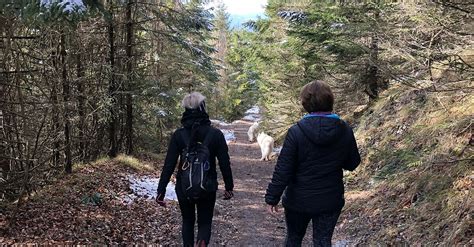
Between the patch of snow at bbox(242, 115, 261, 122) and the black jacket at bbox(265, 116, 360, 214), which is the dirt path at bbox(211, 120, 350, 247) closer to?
the black jacket at bbox(265, 116, 360, 214)

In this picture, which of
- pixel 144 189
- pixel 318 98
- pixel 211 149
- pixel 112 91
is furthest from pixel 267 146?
pixel 318 98

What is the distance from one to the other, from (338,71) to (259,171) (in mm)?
4915

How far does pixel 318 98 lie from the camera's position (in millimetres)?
3811

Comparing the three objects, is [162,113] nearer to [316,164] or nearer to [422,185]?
[422,185]

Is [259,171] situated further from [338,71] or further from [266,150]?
[338,71]

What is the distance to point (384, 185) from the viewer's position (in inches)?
309

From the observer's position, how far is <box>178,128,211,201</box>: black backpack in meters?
4.65

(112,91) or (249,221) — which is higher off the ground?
(112,91)

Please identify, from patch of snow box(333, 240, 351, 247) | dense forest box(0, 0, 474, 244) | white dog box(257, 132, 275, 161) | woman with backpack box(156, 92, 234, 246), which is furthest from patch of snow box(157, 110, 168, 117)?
woman with backpack box(156, 92, 234, 246)

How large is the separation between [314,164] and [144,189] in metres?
6.96

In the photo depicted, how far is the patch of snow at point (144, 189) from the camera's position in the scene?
9.19 m

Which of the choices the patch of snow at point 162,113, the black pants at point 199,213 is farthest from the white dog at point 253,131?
the black pants at point 199,213

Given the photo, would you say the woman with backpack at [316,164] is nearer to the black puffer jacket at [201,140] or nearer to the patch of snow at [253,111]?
the black puffer jacket at [201,140]

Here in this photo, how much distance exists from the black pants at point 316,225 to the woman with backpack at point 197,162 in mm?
1165
